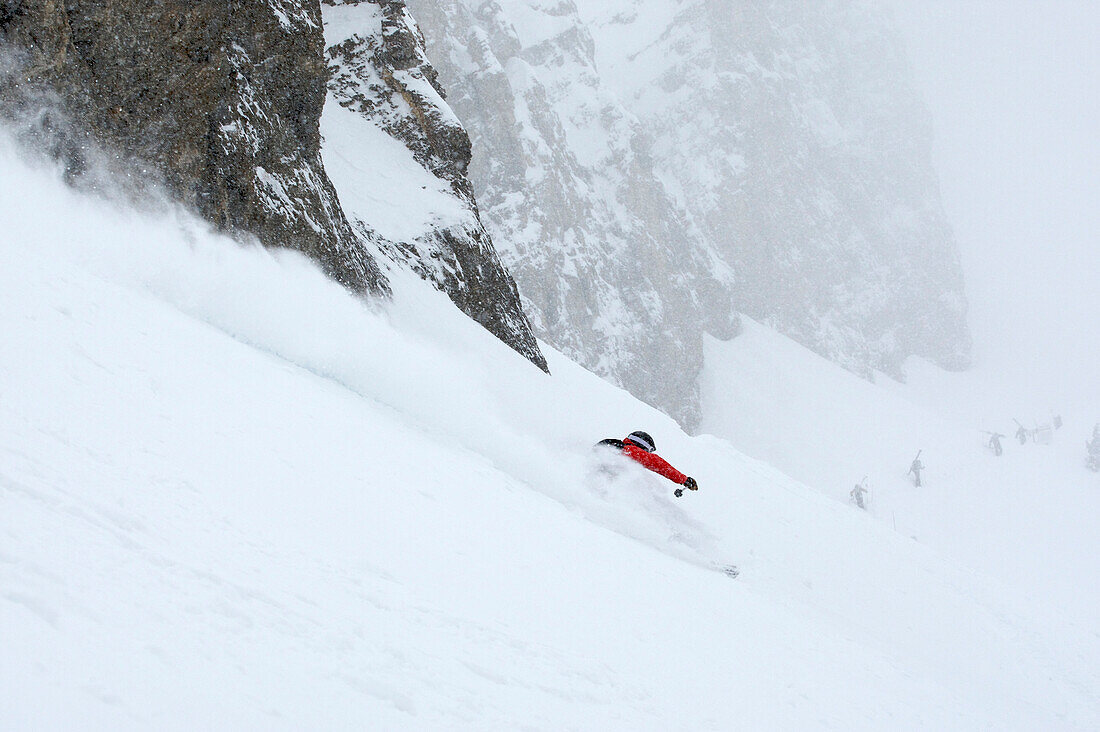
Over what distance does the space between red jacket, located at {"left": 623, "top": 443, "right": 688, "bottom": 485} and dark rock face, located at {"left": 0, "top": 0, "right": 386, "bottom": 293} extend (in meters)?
7.45

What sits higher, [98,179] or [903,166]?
[903,166]

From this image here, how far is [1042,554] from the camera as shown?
2549 inches

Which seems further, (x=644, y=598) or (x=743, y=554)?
(x=743, y=554)

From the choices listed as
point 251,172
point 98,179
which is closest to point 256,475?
point 98,179

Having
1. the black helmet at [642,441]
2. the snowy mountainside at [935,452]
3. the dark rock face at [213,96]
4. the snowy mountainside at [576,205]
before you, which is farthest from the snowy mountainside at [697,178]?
the black helmet at [642,441]

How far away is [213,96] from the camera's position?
1325 centimetres

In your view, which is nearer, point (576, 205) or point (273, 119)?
point (273, 119)

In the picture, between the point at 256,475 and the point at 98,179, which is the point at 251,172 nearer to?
the point at 98,179

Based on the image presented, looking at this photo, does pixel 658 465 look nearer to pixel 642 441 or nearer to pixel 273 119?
pixel 642 441

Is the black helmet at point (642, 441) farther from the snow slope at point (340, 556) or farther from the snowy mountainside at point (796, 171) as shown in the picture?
the snowy mountainside at point (796, 171)

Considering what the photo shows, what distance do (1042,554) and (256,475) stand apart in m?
77.1

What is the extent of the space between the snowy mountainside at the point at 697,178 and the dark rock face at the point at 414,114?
51.9 m

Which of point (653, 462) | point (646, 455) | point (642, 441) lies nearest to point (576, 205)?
point (642, 441)

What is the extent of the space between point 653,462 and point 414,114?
1528 centimetres
